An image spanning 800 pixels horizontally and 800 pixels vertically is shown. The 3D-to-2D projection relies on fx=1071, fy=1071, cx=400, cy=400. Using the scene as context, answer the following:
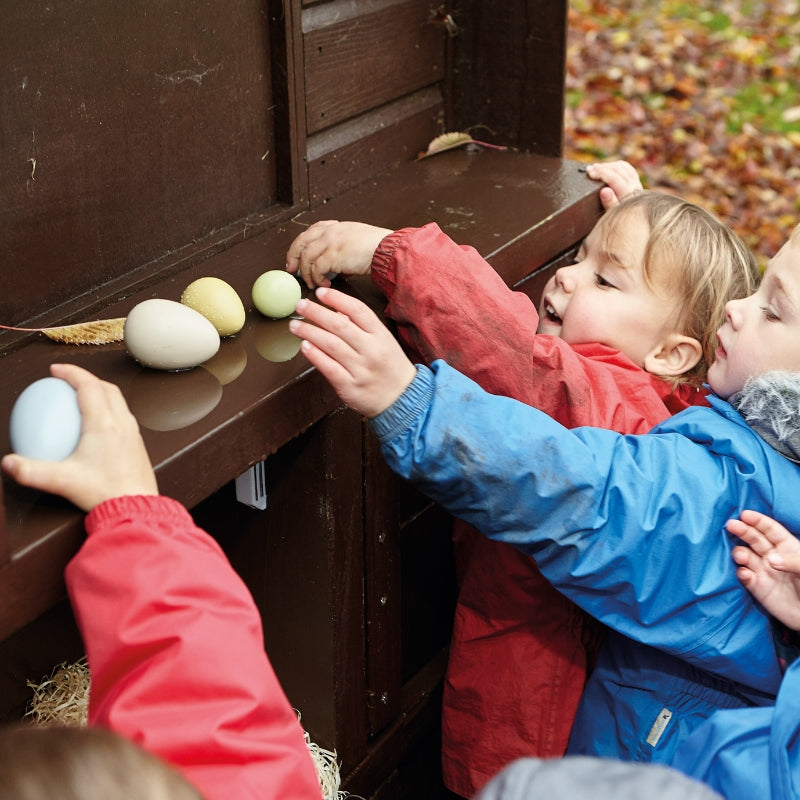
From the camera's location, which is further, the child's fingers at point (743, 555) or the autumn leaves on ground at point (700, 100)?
the autumn leaves on ground at point (700, 100)

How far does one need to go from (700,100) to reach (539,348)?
235 inches

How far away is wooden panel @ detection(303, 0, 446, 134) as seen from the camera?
7.27 feet

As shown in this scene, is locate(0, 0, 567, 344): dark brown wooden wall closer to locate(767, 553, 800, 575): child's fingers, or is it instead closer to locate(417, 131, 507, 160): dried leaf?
locate(417, 131, 507, 160): dried leaf

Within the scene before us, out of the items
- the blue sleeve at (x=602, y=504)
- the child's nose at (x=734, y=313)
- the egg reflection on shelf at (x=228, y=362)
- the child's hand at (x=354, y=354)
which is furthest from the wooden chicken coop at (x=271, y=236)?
the child's nose at (x=734, y=313)

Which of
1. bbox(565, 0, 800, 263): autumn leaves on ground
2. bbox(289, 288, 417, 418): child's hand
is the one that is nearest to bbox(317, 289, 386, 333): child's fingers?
bbox(289, 288, 417, 418): child's hand

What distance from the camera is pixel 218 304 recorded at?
166 cm

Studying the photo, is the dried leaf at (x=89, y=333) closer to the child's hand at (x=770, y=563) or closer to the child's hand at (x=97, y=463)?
the child's hand at (x=97, y=463)

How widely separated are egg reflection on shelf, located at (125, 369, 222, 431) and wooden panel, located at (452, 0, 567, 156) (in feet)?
4.63

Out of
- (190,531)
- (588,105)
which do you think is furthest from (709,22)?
(190,531)

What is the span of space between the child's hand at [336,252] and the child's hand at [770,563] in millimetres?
736

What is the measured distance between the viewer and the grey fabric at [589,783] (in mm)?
842

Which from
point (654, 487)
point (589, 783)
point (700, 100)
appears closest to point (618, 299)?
point (654, 487)

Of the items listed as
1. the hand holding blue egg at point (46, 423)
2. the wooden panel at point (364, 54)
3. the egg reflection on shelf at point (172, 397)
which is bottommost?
the egg reflection on shelf at point (172, 397)

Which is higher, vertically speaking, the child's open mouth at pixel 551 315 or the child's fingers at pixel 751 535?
the child's open mouth at pixel 551 315
